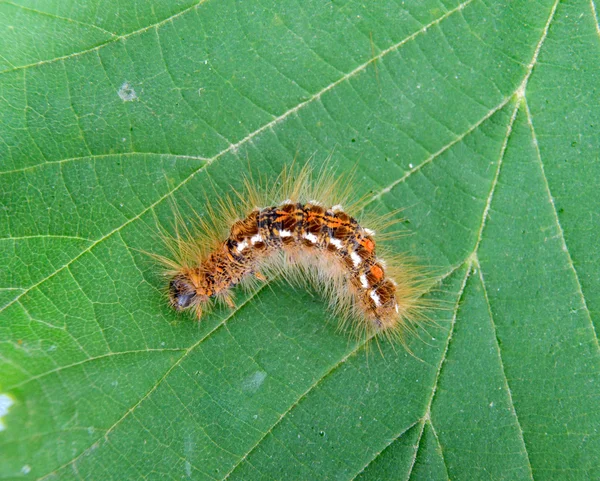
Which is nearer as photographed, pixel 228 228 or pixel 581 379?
pixel 581 379

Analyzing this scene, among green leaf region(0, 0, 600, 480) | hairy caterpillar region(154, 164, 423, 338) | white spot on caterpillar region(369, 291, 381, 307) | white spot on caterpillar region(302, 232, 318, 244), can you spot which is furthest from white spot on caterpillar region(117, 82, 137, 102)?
white spot on caterpillar region(369, 291, 381, 307)

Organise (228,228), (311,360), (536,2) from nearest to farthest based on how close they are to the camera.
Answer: (536,2), (311,360), (228,228)

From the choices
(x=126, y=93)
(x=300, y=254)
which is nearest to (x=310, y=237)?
(x=300, y=254)

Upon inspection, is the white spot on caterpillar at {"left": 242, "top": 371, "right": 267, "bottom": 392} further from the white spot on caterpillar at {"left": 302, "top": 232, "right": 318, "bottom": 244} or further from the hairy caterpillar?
the white spot on caterpillar at {"left": 302, "top": 232, "right": 318, "bottom": 244}

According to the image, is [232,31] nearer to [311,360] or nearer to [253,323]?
[253,323]

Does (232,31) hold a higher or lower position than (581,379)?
higher

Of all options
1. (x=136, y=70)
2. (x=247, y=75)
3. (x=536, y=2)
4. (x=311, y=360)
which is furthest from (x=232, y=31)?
(x=311, y=360)

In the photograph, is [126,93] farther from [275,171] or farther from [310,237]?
[310,237]
